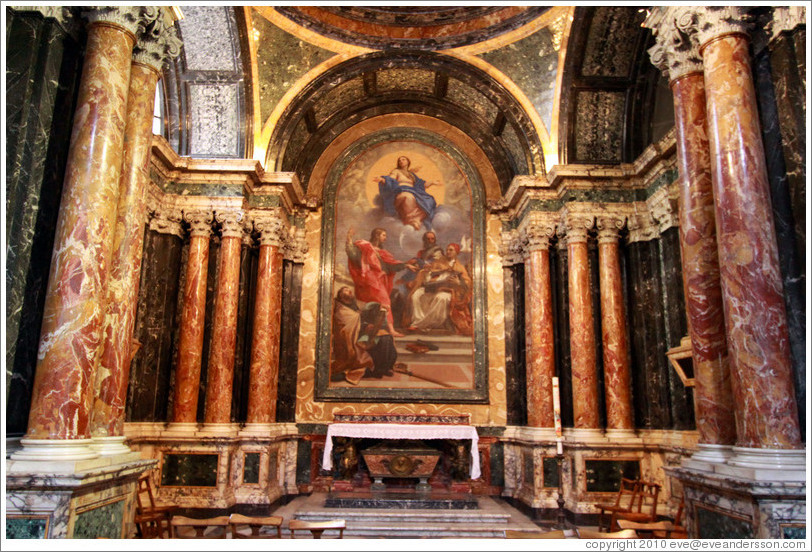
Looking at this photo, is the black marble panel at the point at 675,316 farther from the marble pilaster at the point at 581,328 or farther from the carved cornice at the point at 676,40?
the carved cornice at the point at 676,40

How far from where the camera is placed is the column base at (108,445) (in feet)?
19.7

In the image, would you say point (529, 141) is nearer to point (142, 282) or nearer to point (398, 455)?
point (398, 455)

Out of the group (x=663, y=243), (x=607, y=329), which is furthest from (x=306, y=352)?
(x=663, y=243)

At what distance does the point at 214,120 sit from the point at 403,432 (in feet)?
23.0

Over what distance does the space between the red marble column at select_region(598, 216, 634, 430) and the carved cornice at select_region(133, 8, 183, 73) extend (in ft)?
26.1

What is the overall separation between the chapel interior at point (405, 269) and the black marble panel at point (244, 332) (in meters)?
0.07

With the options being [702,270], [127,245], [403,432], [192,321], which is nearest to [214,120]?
[192,321]

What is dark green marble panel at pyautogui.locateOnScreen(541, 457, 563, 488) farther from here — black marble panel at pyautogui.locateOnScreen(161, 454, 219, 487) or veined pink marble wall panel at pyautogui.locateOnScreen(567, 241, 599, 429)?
black marble panel at pyautogui.locateOnScreen(161, 454, 219, 487)

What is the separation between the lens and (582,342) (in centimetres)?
1139

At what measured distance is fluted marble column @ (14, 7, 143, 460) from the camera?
5.58 meters

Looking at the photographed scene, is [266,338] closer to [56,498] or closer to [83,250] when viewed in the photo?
[83,250]

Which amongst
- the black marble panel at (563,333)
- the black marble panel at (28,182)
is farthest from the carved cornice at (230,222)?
the black marble panel at (563,333)

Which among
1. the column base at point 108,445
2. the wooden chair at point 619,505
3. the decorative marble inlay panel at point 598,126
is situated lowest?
the wooden chair at point 619,505

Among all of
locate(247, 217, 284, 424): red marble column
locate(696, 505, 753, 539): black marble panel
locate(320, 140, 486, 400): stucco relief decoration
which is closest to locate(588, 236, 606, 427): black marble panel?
locate(320, 140, 486, 400): stucco relief decoration
